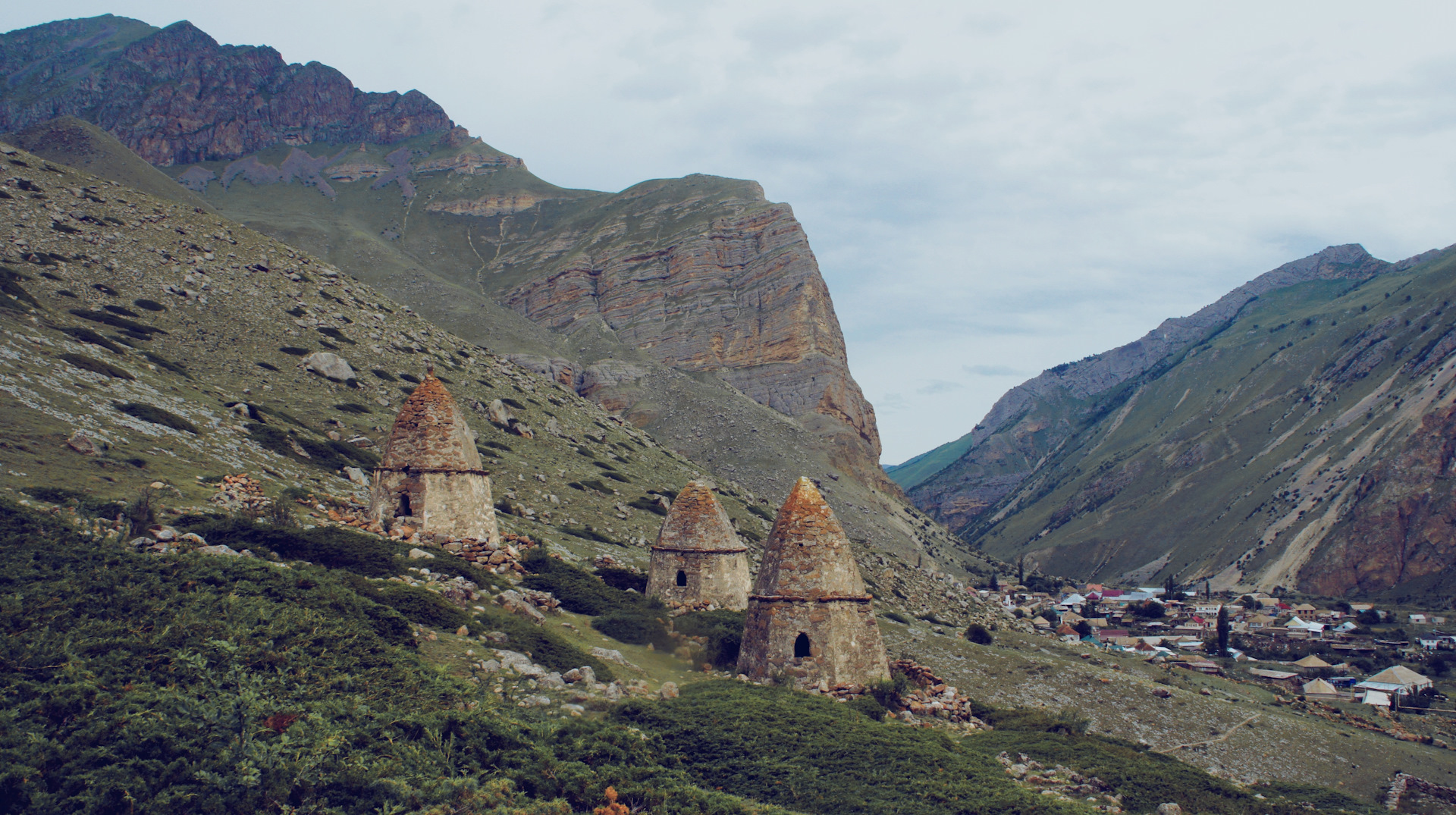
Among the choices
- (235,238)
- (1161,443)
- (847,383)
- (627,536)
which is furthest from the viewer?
(1161,443)

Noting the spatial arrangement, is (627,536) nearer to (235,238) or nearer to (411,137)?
(235,238)

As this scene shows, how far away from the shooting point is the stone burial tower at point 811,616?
17.6 metres

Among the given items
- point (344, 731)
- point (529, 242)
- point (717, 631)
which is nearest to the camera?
point (344, 731)

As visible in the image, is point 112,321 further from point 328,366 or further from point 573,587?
point 573,587

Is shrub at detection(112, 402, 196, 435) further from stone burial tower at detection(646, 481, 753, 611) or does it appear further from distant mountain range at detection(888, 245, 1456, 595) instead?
distant mountain range at detection(888, 245, 1456, 595)

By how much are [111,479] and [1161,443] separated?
16847 centimetres

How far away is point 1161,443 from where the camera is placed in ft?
519

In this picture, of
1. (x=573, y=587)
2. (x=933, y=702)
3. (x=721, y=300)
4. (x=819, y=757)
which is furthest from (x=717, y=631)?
(x=721, y=300)

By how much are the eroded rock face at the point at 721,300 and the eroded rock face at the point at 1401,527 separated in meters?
53.3

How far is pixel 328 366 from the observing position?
4403 cm

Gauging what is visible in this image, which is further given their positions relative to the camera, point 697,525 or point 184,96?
point 184,96

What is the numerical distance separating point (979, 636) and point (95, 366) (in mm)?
38219

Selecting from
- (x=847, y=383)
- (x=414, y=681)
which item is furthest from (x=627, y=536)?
(x=847, y=383)

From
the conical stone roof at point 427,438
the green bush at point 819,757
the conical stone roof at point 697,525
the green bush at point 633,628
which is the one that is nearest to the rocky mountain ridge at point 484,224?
the conical stone roof at point 697,525
